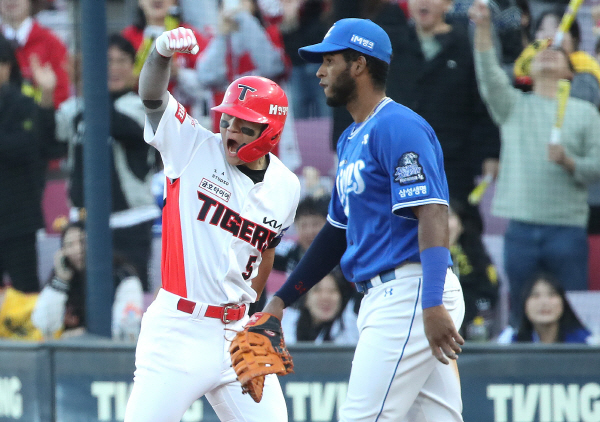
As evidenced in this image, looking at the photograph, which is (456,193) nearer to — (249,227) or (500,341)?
(500,341)

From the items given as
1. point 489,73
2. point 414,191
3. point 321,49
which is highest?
point 489,73

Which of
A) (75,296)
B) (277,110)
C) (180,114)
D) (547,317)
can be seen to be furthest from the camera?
(75,296)

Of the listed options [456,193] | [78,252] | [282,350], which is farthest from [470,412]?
[78,252]

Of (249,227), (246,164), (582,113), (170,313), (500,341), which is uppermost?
(582,113)

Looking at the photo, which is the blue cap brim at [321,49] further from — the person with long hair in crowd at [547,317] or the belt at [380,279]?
the person with long hair in crowd at [547,317]

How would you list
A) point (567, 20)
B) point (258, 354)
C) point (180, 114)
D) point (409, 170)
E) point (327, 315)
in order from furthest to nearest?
point (567, 20) < point (327, 315) < point (180, 114) < point (258, 354) < point (409, 170)

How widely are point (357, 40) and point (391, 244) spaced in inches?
30.9

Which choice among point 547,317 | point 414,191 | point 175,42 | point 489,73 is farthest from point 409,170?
point 489,73

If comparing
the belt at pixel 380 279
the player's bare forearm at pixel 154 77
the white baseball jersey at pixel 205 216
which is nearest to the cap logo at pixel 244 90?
the white baseball jersey at pixel 205 216

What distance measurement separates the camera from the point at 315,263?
359 centimetres

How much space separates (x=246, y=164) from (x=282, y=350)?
2.56 feet

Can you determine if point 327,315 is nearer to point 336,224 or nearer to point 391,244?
point 336,224

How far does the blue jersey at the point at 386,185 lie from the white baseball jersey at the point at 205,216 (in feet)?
1.31

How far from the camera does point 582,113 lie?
537cm
